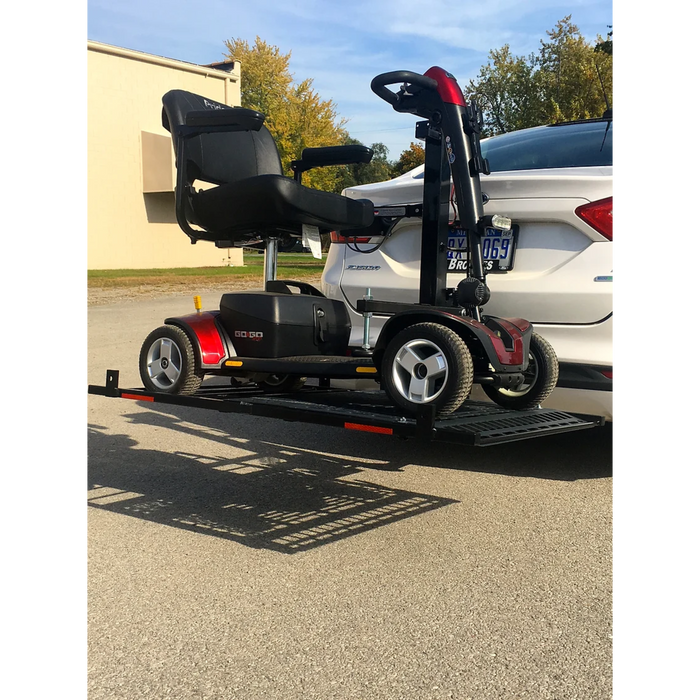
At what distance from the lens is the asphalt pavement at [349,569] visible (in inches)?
98.8

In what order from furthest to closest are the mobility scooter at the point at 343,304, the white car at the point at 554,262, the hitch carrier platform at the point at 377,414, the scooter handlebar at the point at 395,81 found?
the white car at the point at 554,262 → the scooter handlebar at the point at 395,81 → the mobility scooter at the point at 343,304 → the hitch carrier platform at the point at 377,414

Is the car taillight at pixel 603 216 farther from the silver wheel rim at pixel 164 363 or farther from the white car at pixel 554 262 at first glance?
the silver wheel rim at pixel 164 363

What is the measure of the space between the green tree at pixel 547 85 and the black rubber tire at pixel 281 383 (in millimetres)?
23339

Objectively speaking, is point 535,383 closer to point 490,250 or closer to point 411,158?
point 490,250

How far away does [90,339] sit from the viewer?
423 inches

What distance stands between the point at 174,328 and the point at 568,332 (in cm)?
192

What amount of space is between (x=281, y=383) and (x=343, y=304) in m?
0.53

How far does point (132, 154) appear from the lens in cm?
2998

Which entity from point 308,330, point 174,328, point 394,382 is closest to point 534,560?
point 394,382

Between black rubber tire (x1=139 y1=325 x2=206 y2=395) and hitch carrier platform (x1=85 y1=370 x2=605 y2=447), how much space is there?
94 mm

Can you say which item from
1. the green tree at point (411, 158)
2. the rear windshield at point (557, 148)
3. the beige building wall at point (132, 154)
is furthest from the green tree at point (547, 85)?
the rear windshield at point (557, 148)

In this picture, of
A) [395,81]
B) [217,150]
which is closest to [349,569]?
[395,81]
